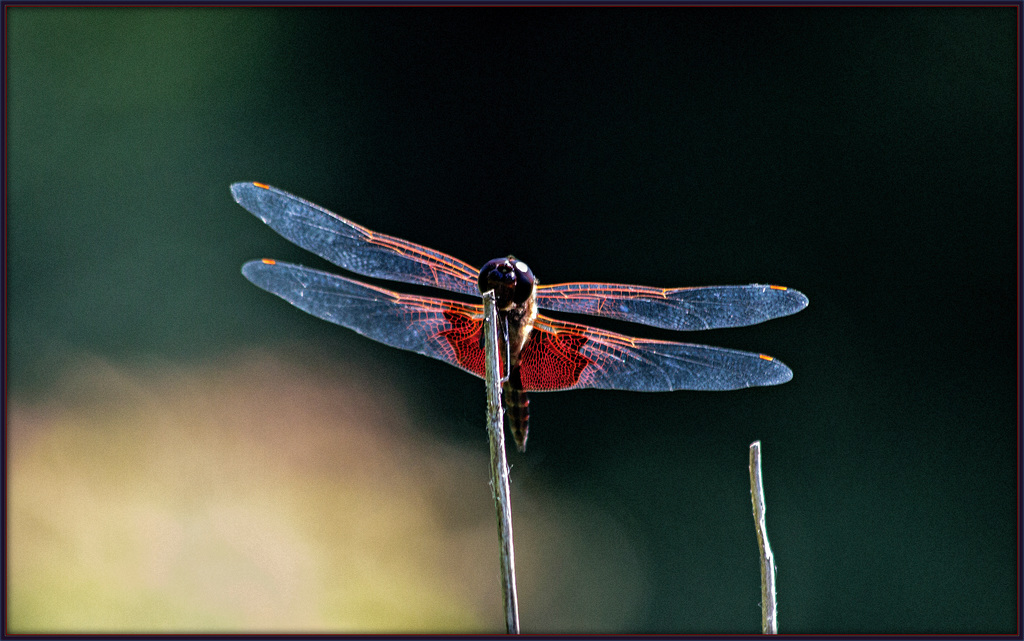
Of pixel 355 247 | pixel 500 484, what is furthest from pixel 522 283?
pixel 500 484

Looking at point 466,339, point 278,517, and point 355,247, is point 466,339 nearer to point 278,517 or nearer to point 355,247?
point 355,247

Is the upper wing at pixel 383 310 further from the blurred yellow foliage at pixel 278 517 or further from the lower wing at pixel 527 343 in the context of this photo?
the blurred yellow foliage at pixel 278 517

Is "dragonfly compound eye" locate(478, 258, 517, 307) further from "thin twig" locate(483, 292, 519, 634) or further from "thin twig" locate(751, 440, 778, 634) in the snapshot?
"thin twig" locate(751, 440, 778, 634)

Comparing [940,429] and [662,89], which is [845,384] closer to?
[940,429]

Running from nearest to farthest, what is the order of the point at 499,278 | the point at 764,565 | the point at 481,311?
the point at 764,565, the point at 499,278, the point at 481,311

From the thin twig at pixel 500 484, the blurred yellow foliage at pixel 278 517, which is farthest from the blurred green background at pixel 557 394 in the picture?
the thin twig at pixel 500 484

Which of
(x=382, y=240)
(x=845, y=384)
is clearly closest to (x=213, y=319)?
(x=382, y=240)
